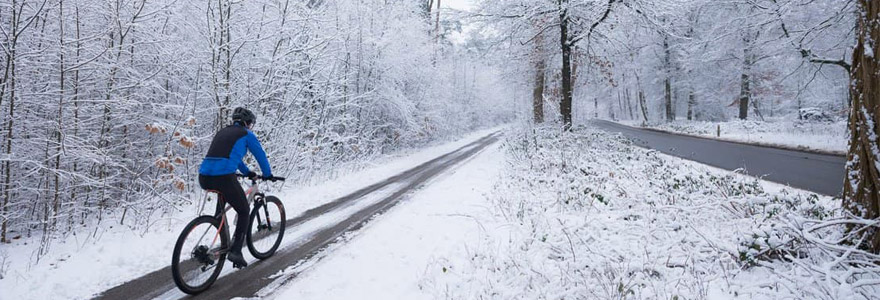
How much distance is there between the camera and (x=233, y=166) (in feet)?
14.4

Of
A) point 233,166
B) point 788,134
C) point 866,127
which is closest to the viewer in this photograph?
point 866,127

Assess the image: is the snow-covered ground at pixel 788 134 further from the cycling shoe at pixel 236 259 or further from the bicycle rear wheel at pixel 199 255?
the bicycle rear wheel at pixel 199 255

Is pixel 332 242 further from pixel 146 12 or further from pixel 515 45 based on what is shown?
pixel 515 45

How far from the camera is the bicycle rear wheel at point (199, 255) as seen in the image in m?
3.94

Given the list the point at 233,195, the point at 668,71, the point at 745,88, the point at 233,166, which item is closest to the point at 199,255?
the point at 233,195

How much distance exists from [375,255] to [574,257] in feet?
8.37

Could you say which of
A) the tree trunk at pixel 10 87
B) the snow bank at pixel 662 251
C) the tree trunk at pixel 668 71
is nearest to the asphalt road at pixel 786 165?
the snow bank at pixel 662 251

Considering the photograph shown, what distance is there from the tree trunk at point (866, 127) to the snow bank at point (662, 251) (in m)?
0.25

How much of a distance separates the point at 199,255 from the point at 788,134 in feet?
77.2

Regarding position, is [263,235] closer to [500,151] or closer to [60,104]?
[60,104]

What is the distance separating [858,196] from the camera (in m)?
3.46

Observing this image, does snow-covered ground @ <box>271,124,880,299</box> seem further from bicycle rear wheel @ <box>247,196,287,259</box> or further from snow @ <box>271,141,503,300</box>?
bicycle rear wheel @ <box>247,196,287,259</box>

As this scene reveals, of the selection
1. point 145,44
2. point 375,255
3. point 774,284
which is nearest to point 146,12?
point 145,44

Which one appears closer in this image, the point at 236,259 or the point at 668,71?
the point at 236,259
